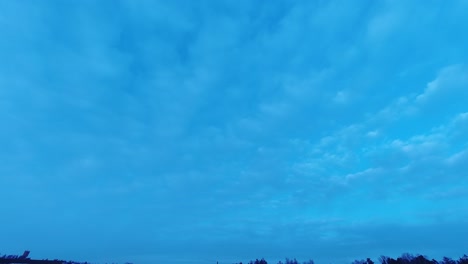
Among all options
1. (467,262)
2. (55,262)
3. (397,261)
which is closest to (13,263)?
(55,262)

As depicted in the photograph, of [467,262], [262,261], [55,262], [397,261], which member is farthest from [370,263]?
[55,262]

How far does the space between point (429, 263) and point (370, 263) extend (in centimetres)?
1574

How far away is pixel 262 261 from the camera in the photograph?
159875mm

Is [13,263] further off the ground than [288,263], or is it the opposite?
[288,263]

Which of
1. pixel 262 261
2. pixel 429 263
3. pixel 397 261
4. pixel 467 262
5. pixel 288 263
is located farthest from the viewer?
pixel 288 263

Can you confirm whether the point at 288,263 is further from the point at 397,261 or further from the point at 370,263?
the point at 397,261

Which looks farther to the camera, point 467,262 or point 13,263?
point 467,262

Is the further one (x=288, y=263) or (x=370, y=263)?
(x=288, y=263)

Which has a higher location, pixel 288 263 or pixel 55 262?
pixel 288 263

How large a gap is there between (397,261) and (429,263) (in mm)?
15896

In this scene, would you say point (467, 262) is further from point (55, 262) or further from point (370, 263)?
point (55, 262)

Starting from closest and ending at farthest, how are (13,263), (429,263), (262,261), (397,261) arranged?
(13,263) → (397,261) → (429,263) → (262,261)

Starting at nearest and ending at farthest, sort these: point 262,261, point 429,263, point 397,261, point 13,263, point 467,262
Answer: point 13,263 < point 467,262 < point 397,261 < point 429,263 < point 262,261

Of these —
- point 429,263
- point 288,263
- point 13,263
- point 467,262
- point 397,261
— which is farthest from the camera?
point 288,263
